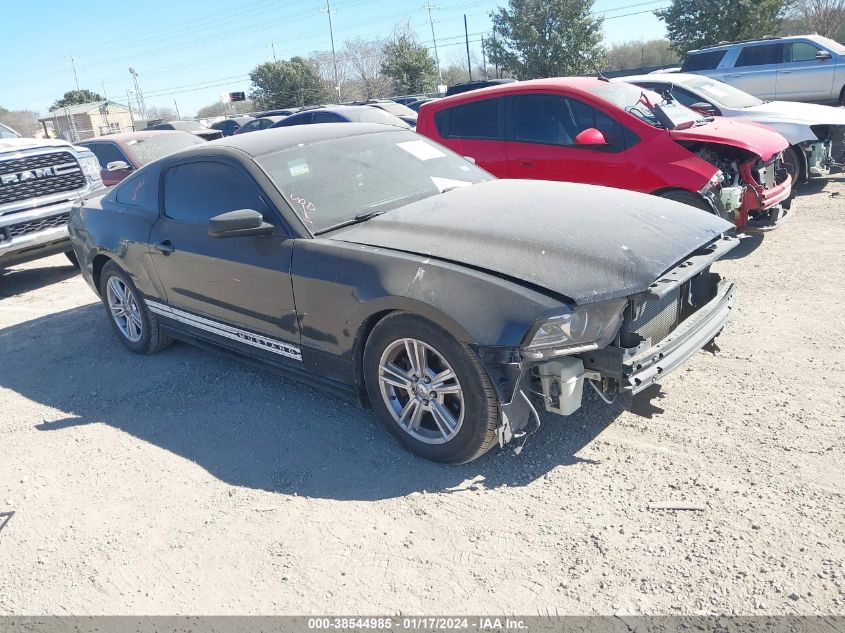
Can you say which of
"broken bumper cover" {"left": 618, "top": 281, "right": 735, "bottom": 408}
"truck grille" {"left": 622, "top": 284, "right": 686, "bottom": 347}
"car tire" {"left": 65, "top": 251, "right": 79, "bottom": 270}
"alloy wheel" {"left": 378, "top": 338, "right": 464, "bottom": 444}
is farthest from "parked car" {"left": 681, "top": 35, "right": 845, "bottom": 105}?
"alloy wheel" {"left": 378, "top": 338, "right": 464, "bottom": 444}

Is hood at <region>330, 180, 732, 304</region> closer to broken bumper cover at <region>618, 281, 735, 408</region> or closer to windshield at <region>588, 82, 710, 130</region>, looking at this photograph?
broken bumper cover at <region>618, 281, 735, 408</region>

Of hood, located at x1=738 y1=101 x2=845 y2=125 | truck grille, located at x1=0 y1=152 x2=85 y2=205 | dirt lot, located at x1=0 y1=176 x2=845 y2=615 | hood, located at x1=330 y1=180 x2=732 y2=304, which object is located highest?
truck grille, located at x1=0 y1=152 x2=85 y2=205

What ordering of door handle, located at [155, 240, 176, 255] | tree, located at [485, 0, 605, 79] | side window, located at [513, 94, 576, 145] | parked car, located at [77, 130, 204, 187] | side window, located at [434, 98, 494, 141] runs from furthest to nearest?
tree, located at [485, 0, 605, 79]
parked car, located at [77, 130, 204, 187]
side window, located at [434, 98, 494, 141]
side window, located at [513, 94, 576, 145]
door handle, located at [155, 240, 176, 255]

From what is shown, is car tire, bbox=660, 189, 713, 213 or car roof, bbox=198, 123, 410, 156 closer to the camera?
car roof, bbox=198, 123, 410, 156

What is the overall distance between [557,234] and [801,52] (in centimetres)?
1367

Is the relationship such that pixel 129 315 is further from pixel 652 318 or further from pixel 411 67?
pixel 411 67

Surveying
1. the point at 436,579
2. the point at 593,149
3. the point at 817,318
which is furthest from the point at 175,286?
the point at 817,318

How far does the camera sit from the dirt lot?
258 cm

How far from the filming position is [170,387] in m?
4.73

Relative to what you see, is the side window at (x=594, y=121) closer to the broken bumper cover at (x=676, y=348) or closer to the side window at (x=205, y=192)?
the broken bumper cover at (x=676, y=348)

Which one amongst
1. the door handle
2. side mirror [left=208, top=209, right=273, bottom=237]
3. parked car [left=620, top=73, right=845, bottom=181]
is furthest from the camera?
parked car [left=620, top=73, right=845, bottom=181]

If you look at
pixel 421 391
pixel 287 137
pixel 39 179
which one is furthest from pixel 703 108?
pixel 39 179

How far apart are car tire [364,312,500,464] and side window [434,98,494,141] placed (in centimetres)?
432

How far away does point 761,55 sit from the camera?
13.8 meters
